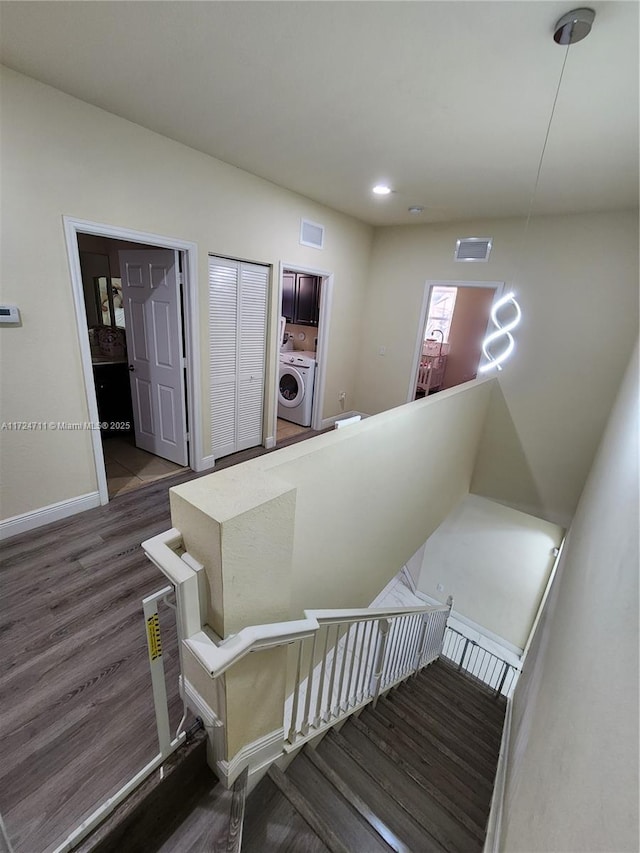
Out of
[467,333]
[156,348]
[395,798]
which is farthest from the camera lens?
[467,333]

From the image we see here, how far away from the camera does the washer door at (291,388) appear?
4.93m

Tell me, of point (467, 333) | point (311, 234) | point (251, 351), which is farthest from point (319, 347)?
point (467, 333)

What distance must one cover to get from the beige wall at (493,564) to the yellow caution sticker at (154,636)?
4.19 metres

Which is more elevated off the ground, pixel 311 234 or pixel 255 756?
pixel 311 234

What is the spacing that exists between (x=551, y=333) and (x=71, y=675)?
4.70 m

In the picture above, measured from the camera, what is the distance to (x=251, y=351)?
12.5ft

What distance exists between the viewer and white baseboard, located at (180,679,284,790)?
123 centimetres

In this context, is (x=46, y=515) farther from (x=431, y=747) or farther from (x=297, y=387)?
(x=297, y=387)

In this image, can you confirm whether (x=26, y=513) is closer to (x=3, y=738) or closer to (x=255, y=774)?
(x=3, y=738)

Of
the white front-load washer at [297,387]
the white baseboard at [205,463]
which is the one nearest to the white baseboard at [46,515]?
the white baseboard at [205,463]

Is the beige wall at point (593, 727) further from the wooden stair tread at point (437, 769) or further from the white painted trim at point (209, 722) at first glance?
the white painted trim at point (209, 722)

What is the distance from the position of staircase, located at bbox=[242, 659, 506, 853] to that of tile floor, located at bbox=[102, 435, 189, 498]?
8.02 ft

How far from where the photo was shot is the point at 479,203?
344 centimetres

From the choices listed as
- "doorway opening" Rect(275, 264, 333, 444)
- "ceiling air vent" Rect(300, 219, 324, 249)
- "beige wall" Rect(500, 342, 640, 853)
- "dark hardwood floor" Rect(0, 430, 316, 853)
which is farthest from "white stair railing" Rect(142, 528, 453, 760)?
"ceiling air vent" Rect(300, 219, 324, 249)
